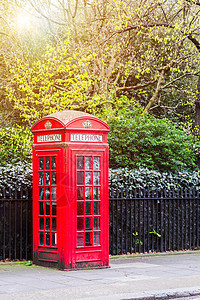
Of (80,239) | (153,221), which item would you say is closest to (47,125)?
(80,239)

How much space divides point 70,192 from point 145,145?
599cm

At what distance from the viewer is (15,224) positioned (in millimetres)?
8656

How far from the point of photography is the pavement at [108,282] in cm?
592

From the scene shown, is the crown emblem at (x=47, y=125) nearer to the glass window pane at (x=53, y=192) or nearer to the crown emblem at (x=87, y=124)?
the crown emblem at (x=87, y=124)

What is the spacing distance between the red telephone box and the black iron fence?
21.8 inches

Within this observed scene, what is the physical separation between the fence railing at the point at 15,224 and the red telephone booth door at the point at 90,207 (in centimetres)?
132

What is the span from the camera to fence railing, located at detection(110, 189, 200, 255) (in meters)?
9.87

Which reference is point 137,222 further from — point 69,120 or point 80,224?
point 69,120

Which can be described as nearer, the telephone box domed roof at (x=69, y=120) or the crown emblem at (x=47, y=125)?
the telephone box domed roof at (x=69, y=120)

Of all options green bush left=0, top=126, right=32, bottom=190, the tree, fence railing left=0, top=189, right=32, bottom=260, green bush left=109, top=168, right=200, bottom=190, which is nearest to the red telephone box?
fence railing left=0, top=189, right=32, bottom=260

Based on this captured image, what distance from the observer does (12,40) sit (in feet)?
51.5

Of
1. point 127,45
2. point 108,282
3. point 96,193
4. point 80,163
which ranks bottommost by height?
point 108,282

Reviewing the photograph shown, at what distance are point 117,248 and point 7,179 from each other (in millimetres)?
2856

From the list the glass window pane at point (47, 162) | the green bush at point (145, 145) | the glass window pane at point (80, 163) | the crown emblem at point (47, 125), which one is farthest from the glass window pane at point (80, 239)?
the green bush at point (145, 145)
